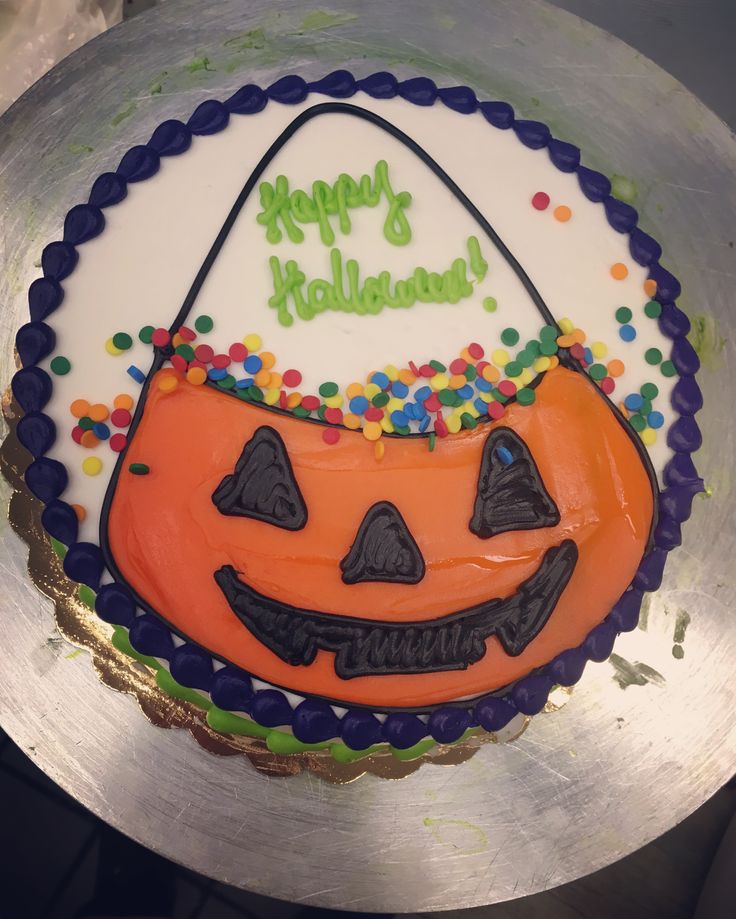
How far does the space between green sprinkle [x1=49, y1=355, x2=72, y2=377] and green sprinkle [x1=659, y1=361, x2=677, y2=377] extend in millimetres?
961

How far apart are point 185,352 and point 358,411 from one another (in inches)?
10.8

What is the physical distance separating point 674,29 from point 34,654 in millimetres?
2073

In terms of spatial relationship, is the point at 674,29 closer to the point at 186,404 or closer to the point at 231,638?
the point at 186,404

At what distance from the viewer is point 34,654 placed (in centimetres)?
116

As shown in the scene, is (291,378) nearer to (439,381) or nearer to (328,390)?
(328,390)

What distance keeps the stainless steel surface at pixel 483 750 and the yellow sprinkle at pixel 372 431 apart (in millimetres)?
545

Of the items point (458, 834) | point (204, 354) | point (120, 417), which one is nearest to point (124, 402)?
point (120, 417)

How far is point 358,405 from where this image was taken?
1.11 metres

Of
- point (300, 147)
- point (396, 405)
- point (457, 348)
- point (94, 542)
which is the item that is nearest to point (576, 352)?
point (457, 348)

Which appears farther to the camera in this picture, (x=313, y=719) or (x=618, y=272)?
(x=618, y=272)

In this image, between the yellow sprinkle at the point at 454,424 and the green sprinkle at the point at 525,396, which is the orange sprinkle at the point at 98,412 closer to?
the yellow sprinkle at the point at 454,424

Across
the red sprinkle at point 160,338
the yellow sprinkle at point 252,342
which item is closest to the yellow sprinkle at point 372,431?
the yellow sprinkle at point 252,342

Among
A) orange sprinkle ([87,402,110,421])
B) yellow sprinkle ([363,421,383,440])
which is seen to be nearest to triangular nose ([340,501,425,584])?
yellow sprinkle ([363,421,383,440])

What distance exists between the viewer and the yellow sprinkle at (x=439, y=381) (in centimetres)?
114
